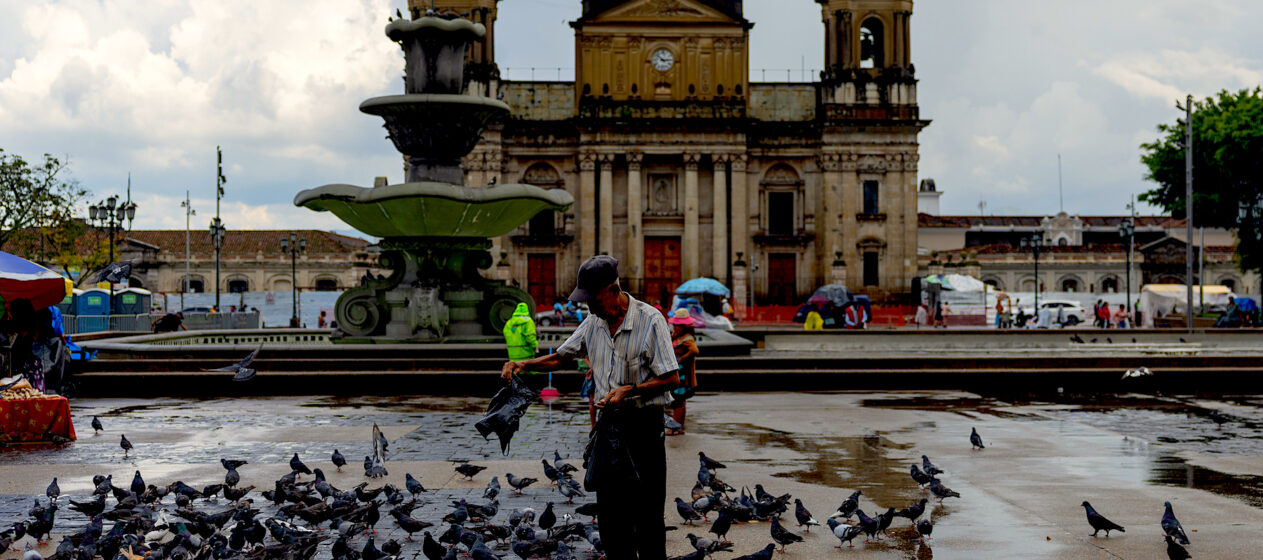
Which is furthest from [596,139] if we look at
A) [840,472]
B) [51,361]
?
[840,472]

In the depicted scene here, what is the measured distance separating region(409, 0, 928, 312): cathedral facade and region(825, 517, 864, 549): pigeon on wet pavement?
45.4 meters

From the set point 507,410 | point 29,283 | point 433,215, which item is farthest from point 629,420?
point 433,215

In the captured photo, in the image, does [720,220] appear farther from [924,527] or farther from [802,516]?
[924,527]

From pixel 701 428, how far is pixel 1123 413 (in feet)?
15.5

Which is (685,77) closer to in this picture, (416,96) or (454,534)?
(416,96)

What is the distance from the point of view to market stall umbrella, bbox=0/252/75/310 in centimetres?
1188

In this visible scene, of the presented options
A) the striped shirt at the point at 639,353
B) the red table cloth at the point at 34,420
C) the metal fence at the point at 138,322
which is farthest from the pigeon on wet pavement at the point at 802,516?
the metal fence at the point at 138,322

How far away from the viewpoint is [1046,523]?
667 centimetres

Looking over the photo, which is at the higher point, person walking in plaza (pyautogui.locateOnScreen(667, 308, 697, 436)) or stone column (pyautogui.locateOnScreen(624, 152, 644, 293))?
stone column (pyautogui.locateOnScreen(624, 152, 644, 293))

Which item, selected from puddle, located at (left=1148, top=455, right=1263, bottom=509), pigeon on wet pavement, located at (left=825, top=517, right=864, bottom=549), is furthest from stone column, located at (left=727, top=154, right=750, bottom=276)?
pigeon on wet pavement, located at (left=825, top=517, right=864, bottom=549)

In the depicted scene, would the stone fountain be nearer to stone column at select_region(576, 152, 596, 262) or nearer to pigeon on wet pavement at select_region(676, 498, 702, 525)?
pigeon on wet pavement at select_region(676, 498, 702, 525)

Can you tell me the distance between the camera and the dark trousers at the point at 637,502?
4867mm

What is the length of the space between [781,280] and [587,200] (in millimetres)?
9660

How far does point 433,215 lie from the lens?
18.2 metres
